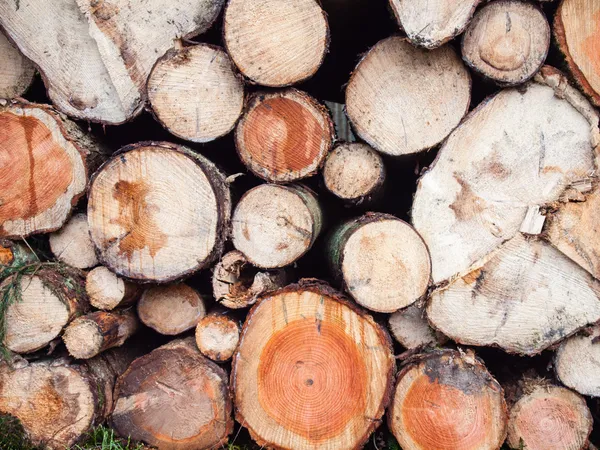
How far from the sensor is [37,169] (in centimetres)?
229

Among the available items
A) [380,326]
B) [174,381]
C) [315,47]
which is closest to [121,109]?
[315,47]

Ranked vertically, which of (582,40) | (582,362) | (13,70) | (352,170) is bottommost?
(582,362)

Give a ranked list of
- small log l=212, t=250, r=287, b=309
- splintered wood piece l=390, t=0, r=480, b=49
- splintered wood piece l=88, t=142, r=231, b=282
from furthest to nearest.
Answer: small log l=212, t=250, r=287, b=309, splintered wood piece l=88, t=142, r=231, b=282, splintered wood piece l=390, t=0, r=480, b=49

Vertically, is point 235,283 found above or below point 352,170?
below

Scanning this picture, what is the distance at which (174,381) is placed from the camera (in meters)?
2.29

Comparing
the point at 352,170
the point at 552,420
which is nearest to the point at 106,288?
the point at 352,170

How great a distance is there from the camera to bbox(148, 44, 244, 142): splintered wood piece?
6.98 feet

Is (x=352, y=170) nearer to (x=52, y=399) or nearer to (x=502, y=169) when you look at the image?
(x=502, y=169)

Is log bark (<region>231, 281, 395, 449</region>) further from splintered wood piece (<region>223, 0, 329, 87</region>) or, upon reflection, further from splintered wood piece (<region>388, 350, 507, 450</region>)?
splintered wood piece (<region>223, 0, 329, 87</region>)

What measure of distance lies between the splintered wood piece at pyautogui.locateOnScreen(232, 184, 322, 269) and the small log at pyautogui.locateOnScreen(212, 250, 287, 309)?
0.06 metres

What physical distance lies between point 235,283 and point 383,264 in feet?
2.20

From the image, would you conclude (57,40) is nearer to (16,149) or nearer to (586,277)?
(16,149)

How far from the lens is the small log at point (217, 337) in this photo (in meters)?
2.26

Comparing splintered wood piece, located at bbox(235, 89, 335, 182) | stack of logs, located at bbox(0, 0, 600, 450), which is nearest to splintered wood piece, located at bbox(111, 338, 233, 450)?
stack of logs, located at bbox(0, 0, 600, 450)
